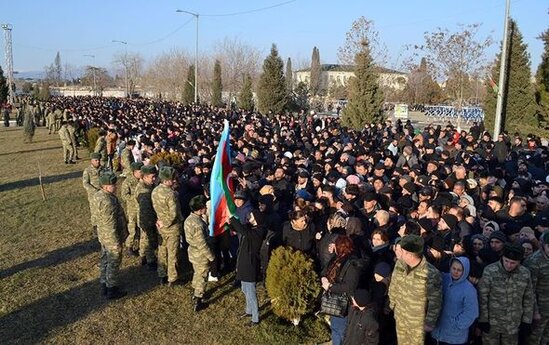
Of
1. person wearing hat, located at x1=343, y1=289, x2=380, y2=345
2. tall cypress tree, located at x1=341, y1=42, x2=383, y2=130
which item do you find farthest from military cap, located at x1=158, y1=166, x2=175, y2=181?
tall cypress tree, located at x1=341, y1=42, x2=383, y2=130

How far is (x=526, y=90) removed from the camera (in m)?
25.8

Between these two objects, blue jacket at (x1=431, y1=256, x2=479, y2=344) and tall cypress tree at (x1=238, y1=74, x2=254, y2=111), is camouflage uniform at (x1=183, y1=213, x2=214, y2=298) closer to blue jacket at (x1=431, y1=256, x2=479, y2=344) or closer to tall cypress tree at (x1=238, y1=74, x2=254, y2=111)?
blue jacket at (x1=431, y1=256, x2=479, y2=344)

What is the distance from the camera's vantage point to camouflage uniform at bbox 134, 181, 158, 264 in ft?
27.7

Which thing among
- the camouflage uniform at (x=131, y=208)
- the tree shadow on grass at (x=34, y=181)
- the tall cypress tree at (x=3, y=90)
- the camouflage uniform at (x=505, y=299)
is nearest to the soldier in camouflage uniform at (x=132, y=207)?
the camouflage uniform at (x=131, y=208)

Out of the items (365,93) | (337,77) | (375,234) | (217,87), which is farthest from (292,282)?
(337,77)

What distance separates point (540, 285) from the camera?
5332mm

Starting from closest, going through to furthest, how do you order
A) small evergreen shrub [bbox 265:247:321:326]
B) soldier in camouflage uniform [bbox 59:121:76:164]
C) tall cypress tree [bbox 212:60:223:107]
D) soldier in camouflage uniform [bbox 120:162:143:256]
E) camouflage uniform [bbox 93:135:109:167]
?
1. small evergreen shrub [bbox 265:247:321:326]
2. soldier in camouflage uniform [bbox 120:162:143:256]
3. camouflage uniform [bbox 93:135:109:167]
4. soldier in camouflage uniform [bbox 59:121:76:164]
5. tall cypress tree [bbox 212:60:223:107]

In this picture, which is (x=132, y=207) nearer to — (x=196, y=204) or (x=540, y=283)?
(x=196, y=204)

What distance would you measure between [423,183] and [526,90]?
20254mm

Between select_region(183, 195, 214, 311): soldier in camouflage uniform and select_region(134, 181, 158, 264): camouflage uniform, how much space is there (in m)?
1.70

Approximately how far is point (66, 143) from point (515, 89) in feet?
74.5

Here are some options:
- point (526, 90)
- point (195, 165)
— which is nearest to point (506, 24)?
point (526, 90)

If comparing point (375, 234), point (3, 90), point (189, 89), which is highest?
point (189, 89)

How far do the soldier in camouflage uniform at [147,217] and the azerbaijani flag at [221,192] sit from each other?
83.5 inches
